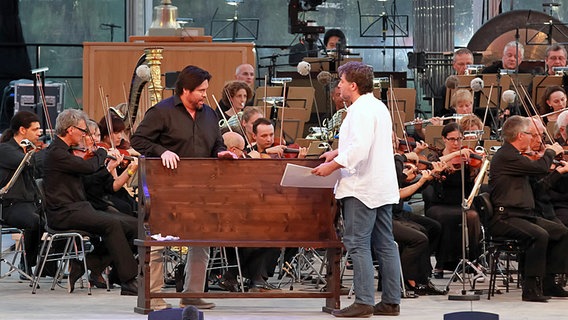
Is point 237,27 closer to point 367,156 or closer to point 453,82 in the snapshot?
point 453,82

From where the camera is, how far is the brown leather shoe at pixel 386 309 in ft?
24.8

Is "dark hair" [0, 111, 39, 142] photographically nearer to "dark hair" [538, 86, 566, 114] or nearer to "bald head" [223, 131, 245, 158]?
"bald head" [223, 131, 245, 158]

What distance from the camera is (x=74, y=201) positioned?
346 inches

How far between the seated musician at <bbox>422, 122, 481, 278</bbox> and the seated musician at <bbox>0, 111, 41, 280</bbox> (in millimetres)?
2984

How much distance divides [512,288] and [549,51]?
3.60m

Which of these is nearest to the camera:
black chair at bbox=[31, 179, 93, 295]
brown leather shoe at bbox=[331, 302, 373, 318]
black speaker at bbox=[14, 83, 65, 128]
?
brown leather shoe at bbox=[331, 302, 373, 318]

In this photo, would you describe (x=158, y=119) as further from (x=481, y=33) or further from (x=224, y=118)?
(x=481, y=33)

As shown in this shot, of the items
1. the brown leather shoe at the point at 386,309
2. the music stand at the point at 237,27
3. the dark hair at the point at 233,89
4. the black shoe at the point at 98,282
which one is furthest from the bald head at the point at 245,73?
the music stand at the point at 237,27

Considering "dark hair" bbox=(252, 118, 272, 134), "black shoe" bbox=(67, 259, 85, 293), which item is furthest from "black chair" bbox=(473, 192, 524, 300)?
"black shoe" bbox=(67, 259, 85, 293)

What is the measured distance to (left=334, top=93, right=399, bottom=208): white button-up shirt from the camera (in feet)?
23.9

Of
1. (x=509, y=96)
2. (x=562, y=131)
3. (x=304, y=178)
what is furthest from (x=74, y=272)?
(x=509, y=96)

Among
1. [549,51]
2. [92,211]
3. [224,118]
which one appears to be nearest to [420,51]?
[549,51]

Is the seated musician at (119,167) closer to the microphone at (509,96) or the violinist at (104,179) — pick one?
the violinist at (104,179)

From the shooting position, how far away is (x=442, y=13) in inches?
587
